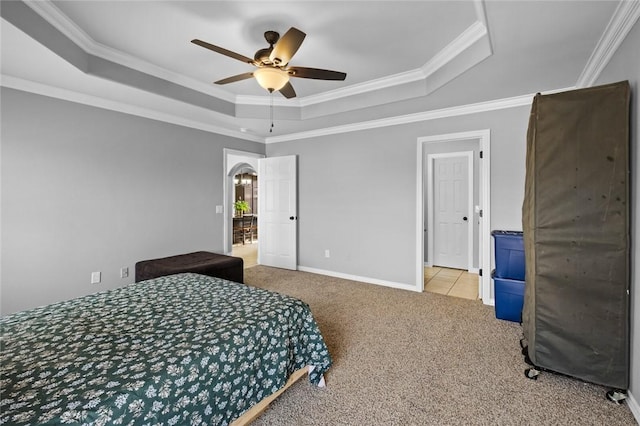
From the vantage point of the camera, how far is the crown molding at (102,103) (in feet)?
9.44

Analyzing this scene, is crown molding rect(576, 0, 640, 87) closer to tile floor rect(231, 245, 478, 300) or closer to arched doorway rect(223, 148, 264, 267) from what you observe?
tile floor rect(231, 245, 478, 300)

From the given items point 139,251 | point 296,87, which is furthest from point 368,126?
point 139,251

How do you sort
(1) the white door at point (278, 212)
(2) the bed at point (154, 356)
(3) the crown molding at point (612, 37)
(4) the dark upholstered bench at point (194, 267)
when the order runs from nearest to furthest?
1. (2) the bed at point (154, 356)
2. (3) the crown molding at point (612, 37)
3. (4) the dark upholstered bench at point (194, 267)
4. (1) the white door at point (278, 212)

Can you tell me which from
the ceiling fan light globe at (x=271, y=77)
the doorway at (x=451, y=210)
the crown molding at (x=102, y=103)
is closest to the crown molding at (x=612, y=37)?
the ceiling fan light globe at (x=271, y=77)

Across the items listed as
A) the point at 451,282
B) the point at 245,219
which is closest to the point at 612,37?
the point at 451,282

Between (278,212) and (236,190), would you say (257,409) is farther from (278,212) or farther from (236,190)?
(236,190)

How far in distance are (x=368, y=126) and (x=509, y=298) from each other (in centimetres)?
285

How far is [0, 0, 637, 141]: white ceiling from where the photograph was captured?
2.10 m

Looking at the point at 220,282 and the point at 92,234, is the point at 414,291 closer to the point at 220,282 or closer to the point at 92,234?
the point at 220,282

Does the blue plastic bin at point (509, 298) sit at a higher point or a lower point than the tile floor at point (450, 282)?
higher

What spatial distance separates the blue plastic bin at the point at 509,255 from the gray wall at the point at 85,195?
400 centimetres

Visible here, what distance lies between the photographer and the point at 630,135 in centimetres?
185

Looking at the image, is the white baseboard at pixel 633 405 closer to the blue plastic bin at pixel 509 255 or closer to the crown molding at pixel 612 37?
the blue plastic bin at pixel 509 255

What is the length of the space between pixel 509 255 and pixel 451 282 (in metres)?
1.63
